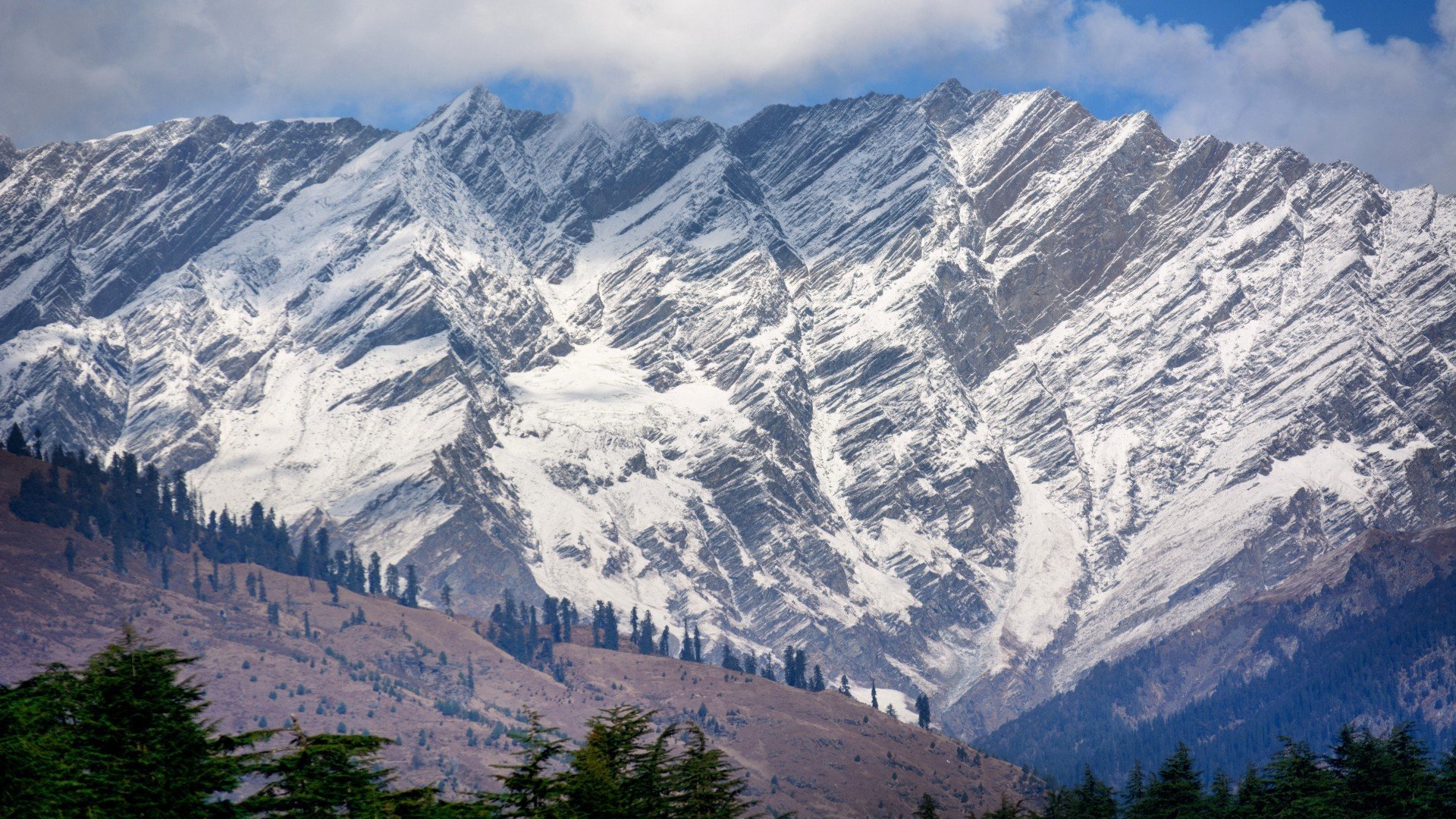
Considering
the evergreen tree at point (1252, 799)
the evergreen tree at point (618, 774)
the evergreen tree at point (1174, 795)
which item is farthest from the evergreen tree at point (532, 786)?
the evergreen tree at point (1174, 795)

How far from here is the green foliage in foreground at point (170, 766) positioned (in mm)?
52719

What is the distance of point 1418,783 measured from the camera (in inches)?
4862

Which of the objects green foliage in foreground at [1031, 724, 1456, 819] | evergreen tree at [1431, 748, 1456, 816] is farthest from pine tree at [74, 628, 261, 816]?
evergreen tree at [1431, 748, 1456, 816]

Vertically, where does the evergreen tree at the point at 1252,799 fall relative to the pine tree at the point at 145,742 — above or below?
above

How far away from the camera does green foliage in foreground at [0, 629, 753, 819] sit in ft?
173

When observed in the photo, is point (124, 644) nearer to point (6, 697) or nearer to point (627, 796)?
point (6, 697)

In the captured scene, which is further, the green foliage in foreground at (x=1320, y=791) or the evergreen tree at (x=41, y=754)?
the green foliage in foreground at (x=1320, y=791)

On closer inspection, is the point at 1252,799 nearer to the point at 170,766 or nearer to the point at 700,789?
the point at 700,789

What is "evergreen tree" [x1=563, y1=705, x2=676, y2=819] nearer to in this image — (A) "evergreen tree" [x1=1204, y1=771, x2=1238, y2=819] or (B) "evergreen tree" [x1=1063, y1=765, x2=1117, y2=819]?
(A) "evergreen tree" [x1=1204, y1=771, x2=1238, y2=819]

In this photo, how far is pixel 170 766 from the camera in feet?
187

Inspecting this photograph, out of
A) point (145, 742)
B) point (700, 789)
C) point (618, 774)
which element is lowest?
point (700, 789)

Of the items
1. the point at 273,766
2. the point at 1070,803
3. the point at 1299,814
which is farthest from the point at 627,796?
the point at 1070,803

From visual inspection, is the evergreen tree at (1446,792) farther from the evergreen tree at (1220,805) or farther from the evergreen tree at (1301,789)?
the evergreen tree at (1220,805)

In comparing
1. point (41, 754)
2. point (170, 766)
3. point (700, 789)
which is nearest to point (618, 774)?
point (700, 789)
